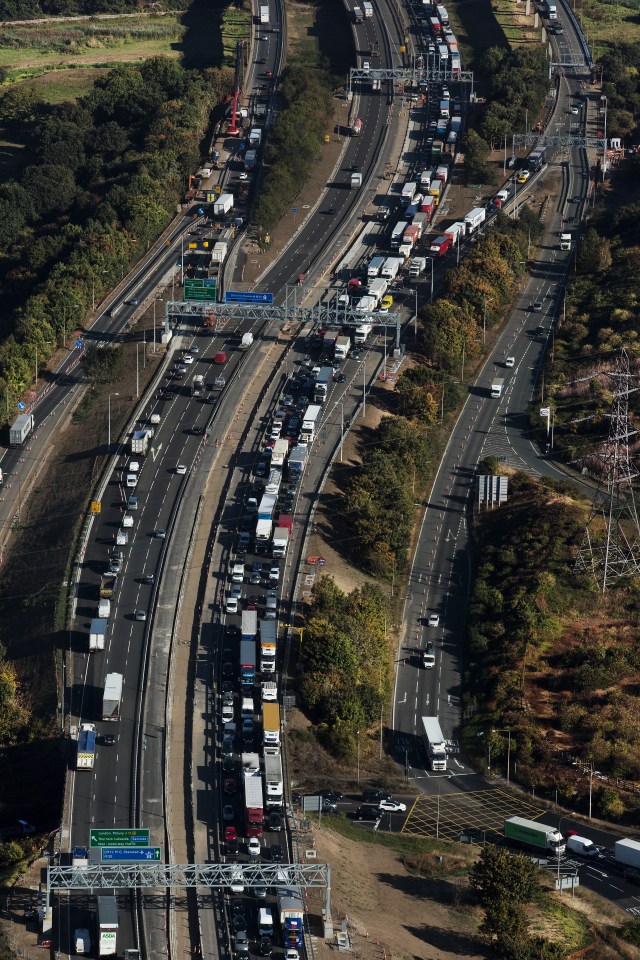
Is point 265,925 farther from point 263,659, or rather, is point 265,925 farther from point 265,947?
point 263,659

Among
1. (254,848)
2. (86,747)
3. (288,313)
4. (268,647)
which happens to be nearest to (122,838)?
(254,848)

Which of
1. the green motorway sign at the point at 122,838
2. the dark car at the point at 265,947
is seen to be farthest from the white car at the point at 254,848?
the dark car at the point at 265,947

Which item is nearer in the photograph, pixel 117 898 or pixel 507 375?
pixel 117 898

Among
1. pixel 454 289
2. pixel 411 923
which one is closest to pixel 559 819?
pixel 411 923

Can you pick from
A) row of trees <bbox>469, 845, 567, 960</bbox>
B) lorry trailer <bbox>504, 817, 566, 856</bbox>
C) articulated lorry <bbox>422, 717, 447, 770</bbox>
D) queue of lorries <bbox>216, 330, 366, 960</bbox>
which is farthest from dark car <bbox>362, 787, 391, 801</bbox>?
row of trees <bbox>469, 845, 567, 960</bbox>

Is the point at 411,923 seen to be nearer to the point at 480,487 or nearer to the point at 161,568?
the point at 161,568

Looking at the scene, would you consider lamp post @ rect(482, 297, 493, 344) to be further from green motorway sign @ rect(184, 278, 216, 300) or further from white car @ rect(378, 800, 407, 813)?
white car @ rect(378, 800, 407, 813)

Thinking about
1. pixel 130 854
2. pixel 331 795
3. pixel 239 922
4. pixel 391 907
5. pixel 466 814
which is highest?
pixel 331 795
